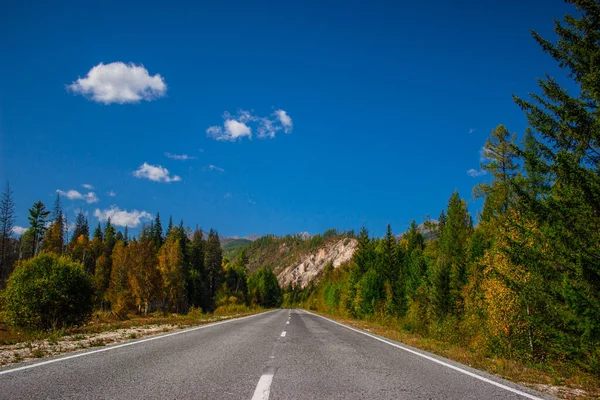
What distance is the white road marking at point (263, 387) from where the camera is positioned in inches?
170

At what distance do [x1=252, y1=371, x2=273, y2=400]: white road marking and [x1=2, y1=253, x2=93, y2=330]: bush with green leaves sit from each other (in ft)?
43.4

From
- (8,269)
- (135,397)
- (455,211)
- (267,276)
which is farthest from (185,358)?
(267,276)

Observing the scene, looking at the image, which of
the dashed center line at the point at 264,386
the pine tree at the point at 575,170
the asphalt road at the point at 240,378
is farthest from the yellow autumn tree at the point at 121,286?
the pine tree at the point at 575,170

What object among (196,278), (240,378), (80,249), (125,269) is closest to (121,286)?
(125,269)

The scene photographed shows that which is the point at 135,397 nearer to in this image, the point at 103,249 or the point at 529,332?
the point at 529,332

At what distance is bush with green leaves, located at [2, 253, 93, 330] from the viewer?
1487 centimetres

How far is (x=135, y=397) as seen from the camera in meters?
4.16

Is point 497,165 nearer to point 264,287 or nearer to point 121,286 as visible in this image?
point 121,286

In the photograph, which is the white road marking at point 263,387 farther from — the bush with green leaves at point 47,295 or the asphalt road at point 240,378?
the bush with green leaves at point 47,295

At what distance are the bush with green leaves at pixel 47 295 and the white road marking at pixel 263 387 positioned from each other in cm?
1324

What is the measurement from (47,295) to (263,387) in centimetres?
1509

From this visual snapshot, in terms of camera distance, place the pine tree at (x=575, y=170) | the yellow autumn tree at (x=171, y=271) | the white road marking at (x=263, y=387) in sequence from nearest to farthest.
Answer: the white road marking at (x=263, y=387)
the pine tree at (x=575, y=170)
the yellow autumn tree at (x=171, y=271)

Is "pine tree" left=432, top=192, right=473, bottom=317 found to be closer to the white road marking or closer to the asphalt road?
the asphalt road

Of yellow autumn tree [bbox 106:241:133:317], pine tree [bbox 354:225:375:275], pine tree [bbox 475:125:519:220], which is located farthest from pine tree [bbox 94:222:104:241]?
pine tree [bbox 475:125:519:220]
